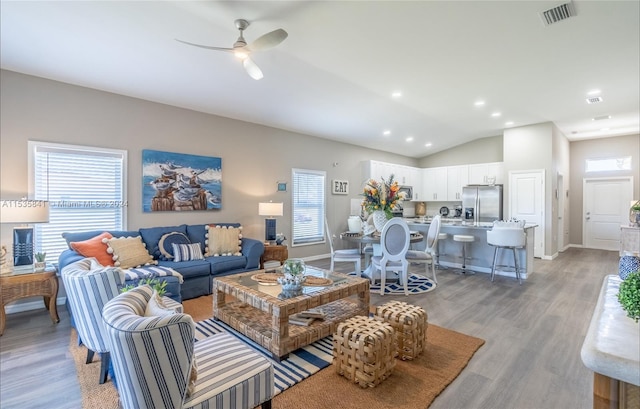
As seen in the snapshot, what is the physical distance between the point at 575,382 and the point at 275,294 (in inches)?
94.2

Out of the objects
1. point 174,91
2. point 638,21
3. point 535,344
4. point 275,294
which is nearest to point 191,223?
point 174,91

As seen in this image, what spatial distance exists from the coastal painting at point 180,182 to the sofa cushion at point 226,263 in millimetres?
1097

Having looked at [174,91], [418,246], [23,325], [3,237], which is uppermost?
[174,91]

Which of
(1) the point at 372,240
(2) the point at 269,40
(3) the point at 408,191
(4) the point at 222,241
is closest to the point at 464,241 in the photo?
(1) the point at 372,240

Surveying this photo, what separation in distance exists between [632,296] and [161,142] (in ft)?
16.8

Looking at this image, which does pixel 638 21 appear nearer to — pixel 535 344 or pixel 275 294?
pixel 535 344

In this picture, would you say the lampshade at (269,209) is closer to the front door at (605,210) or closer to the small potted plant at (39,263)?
the small potted plant at (39,263)

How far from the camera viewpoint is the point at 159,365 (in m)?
1.19

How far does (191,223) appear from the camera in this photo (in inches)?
192

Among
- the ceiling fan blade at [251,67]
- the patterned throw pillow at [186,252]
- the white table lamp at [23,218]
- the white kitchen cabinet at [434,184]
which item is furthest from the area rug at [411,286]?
the white kitchen cabinet at [434,184]

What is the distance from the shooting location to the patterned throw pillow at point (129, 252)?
3.66m

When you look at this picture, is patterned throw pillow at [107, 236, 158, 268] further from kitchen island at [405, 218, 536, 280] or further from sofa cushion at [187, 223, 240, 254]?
kitchen island at [405, 218, 536, 280]

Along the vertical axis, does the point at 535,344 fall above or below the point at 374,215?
below

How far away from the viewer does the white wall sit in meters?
3.50
